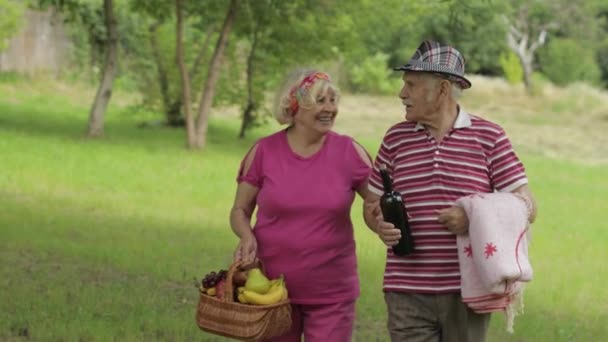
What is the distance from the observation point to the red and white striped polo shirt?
5512 millimetres

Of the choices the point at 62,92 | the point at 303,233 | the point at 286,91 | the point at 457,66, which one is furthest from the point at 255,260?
the point at 62,92

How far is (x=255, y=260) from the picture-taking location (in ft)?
19.8

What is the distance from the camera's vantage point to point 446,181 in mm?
5512

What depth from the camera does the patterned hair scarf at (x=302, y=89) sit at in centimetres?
609

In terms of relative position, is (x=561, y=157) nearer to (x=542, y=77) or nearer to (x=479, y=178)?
(x=479, y=178)

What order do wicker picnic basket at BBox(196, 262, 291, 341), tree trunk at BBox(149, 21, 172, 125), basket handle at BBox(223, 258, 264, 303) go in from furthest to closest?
tree trunk at BBox(149, 21, 172, 125) < basket handle at BBox(223, 258, 264, 303) < wicker picnic basket at BBox(196, 262, 291, 341)

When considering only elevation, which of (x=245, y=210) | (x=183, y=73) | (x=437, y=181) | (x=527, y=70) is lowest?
(x=527, y=70)

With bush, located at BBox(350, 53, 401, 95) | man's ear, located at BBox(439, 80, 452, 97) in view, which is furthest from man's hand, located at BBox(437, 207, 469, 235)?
bush, located at BBox(350, 53, 401, 95)

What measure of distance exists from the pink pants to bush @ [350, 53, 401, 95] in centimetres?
5134

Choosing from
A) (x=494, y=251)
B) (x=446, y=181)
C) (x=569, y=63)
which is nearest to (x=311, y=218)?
(x=446, y=181)

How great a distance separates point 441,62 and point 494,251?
2.82 feet

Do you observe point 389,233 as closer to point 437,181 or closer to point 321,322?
point 437,181

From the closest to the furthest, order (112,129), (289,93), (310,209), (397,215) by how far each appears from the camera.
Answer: (397,215) < (310,209) < (289,93) < (112,129)

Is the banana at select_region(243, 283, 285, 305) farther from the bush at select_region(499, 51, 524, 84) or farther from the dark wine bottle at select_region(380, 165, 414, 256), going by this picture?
the bush at select_region(499, 51, 524, 84)
